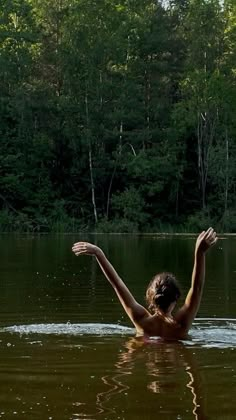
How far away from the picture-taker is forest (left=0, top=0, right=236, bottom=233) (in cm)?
5916

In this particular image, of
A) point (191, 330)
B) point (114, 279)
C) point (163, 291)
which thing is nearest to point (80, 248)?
point (114, 279)

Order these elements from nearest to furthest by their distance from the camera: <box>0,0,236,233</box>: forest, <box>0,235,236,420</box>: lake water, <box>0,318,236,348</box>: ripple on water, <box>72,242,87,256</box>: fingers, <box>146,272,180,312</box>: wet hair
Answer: <box>0,235,236,420</box>: lake water < <box>72,242,87,256</box>: fingers < <box>146,272,180,312</box>: wet hair < <box>0,318,236,348</box>: ripple on water < <box>0,0,236,233</box>: forest

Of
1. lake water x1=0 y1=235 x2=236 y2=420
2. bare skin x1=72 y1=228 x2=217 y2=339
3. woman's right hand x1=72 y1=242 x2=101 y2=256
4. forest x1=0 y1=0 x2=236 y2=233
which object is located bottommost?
lake water x1=0 y1=235 x2=236 y2=420

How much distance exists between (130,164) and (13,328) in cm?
4705

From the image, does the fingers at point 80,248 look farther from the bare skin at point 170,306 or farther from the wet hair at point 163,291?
the wet hair at point 163,291

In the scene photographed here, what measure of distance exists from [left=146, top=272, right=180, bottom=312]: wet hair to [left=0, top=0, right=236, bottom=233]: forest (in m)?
47.6

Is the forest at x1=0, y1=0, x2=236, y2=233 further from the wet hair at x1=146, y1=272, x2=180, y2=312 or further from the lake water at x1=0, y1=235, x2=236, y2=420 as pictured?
the wet hair at x1=146, y1=272, x2=180, y2=312

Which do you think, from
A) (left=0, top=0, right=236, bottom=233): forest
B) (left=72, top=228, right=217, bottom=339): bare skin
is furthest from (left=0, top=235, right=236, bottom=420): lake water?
(left=0, top=0, right=236, bottom=233): forest

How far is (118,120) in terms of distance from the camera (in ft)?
195

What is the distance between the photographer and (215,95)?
5956 cm

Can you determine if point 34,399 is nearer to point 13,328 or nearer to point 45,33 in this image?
point 13,328

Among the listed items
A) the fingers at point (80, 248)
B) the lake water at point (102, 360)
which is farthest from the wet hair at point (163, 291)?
the fingers at point (80, 248)

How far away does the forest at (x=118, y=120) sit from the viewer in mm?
59156

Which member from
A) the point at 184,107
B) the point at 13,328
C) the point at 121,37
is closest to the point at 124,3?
the point at 121,37
